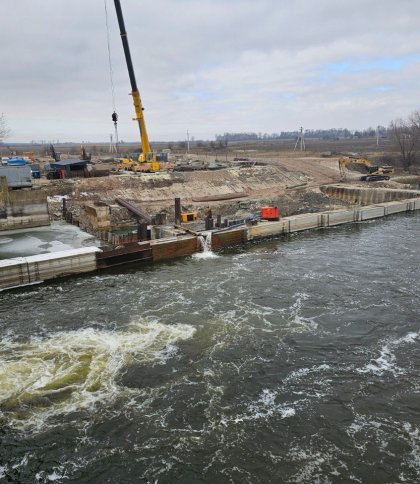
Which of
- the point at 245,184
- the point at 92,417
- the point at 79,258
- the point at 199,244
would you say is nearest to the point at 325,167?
the point at 245,184

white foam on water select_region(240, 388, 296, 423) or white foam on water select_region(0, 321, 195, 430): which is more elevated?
white foam on water select_region(0, 321, 195, 430)

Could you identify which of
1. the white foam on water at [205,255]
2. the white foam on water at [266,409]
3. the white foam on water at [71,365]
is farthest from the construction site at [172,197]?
the white foam on water at [266,409]

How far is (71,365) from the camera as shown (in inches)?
595

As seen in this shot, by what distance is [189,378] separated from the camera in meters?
14.3

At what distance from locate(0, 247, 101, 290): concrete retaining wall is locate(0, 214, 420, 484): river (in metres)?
0.78

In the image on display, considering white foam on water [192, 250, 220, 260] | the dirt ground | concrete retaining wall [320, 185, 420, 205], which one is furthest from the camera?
concrete retaining wall [320, 185, 420, 205]

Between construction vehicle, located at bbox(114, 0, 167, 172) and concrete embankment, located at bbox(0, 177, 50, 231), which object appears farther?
construction vehicle, located at bbox(114, 0, 167, 172)

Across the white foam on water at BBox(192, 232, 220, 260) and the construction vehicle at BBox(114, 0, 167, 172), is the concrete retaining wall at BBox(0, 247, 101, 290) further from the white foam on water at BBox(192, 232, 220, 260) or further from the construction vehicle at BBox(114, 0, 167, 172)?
the construction vehicle at BBox(114, 0, 167, 172)

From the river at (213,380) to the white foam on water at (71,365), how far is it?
2.4 inches

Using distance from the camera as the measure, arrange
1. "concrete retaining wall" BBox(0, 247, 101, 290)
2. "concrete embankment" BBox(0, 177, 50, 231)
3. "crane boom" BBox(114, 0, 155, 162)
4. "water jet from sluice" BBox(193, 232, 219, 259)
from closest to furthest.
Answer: "concrete retaining wall" BBox(0, 247, 101, 290) → "water jet from sluice" BBox(193, 232, 219, 259) → "concrete embankment" BBox(0, 177, 50, 231) → "crane boom" BBox(114, 0, 155, 162)

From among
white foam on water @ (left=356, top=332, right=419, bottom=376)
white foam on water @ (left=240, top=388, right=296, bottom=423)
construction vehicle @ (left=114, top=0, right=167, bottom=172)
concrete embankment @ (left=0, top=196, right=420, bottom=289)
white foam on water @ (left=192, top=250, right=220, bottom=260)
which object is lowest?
white foam on water @ (left=240, top=388, right=296, bottom=423)

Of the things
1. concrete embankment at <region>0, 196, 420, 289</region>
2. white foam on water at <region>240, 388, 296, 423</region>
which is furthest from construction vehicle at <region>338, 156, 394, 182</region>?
white foam on water at <region>240, 388, 296, 423</region>

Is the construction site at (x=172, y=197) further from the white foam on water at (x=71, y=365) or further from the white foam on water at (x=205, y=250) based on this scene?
the white foam on water at (x=71, y=365)

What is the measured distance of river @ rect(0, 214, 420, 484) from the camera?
35.1 feet
